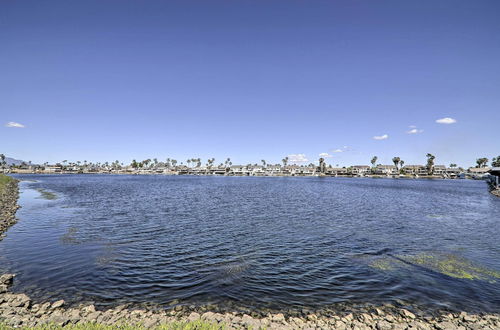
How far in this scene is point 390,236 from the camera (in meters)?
26.1

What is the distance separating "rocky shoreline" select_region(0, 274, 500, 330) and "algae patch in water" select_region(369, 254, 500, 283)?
218 inches

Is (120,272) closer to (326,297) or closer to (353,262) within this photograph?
(326,297)

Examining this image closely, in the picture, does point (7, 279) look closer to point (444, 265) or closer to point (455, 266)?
point (444, 265)

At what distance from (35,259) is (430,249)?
31290 mm

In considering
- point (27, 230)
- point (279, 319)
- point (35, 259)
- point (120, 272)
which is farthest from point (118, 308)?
point (27, 230)

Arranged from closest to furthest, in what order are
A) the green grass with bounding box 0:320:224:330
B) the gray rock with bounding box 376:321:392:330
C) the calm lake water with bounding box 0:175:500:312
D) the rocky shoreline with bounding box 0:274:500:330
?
the green grass with bounding box 0:320:224:330, the rocky shoreline with bounding box 0:274:500:330, the gray rock with bounding box 376:321:392:330, the calm lake water with bounding box 0:175:500:312

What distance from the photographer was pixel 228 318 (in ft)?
34.4

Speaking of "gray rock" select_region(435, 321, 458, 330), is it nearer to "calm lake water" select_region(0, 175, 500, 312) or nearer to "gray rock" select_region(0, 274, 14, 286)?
"calm lake water" select_region(0, 175, 500, 312)

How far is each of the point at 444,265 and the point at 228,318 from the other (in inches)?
652

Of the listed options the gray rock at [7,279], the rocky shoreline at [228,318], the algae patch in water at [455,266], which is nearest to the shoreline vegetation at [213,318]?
the rocky shoreline at [228,318]

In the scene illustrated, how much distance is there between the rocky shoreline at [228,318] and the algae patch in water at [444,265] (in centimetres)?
553

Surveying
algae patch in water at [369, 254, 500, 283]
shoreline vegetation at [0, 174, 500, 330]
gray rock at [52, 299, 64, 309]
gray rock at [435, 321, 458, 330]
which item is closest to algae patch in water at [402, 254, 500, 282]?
algae patch in water at [369, 254, 500, 283]

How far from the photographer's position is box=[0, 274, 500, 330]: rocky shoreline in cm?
990

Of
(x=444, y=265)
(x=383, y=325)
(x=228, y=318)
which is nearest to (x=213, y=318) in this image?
(x=228, y=318)
